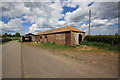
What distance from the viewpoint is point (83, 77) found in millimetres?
2979

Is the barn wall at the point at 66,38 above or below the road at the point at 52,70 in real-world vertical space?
above

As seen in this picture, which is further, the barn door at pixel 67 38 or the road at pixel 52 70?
the barn door at pixel 67 38

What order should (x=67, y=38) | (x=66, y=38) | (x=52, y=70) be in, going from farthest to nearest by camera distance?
(x=66, y=38) < (x=67, y=38) < (x=52, y=70)

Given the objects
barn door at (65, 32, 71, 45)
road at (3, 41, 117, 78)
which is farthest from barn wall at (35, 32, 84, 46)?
road at (3, 41, 117, 78)

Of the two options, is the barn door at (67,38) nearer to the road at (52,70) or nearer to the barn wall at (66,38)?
the barn wall at (66,38)

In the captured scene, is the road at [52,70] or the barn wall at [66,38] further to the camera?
the barn wall at [66,38]

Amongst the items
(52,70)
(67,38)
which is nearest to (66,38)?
(67,38)

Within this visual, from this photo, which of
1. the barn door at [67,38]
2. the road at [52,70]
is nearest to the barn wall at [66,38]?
the barn door at [67,38]

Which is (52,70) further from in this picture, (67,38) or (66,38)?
(66,38)

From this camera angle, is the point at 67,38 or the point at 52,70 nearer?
the point at 52,70

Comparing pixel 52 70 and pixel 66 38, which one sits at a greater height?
pixel 66 38

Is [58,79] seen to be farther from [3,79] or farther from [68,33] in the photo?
[68,33]

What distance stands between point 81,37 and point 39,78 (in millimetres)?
14848

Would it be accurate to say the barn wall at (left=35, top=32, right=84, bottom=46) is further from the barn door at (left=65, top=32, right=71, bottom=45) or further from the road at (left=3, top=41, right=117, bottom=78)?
the road at (left=3, top=41, right=117, bottom=78)
